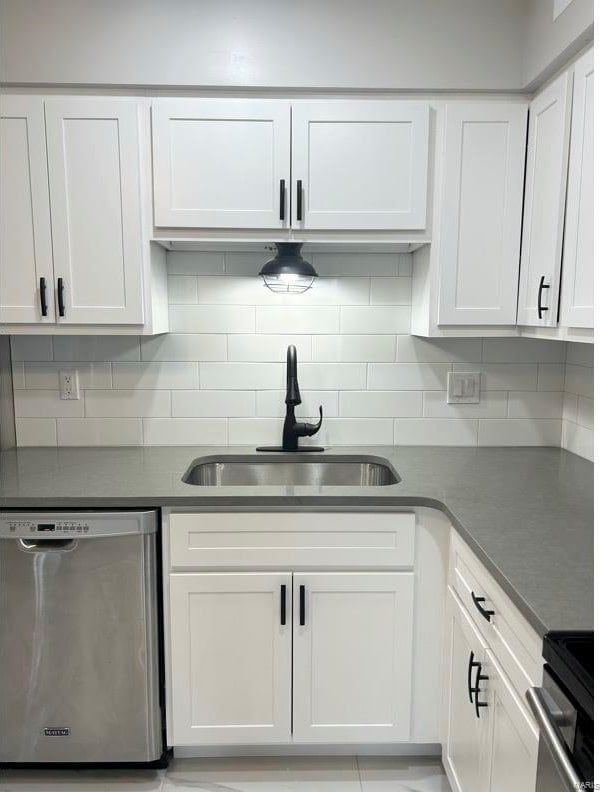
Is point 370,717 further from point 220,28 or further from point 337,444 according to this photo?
point 220,28

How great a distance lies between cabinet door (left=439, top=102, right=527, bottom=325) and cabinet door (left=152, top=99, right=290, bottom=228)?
57cm

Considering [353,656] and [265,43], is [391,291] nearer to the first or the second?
[265,43]

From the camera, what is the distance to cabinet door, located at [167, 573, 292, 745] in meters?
1.74

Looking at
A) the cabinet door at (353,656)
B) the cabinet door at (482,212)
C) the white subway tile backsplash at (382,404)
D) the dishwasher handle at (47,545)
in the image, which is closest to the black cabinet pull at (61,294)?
the dishwasher handle at (47,545)

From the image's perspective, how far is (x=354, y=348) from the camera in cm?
228

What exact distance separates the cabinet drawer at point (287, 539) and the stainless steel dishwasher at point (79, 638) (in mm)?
126

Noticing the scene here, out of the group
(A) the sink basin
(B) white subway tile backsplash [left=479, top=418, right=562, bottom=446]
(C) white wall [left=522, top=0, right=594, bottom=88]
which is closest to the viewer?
(C) white wall [left=522, top=0, right=594, bottom=88]

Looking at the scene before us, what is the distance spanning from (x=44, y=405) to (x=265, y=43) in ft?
5.19

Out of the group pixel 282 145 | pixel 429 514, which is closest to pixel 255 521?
pixel 429 514

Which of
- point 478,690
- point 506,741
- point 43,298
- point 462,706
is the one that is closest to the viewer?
point 506,741

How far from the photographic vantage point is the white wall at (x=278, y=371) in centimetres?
224

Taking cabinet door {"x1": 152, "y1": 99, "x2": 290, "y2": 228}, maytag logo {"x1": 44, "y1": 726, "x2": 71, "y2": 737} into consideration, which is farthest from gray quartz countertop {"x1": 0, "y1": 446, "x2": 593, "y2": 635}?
cabinet door {"x1": 152, "y1": 99, "x2": 290, "y2": 228}

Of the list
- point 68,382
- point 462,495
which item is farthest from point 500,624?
point 68,382

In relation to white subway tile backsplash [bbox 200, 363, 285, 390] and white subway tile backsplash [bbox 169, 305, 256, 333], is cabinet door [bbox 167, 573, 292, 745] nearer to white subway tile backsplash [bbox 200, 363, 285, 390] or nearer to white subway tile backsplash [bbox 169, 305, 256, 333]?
white subway tile backsplash [bbox 200, 363, 285, 390]
